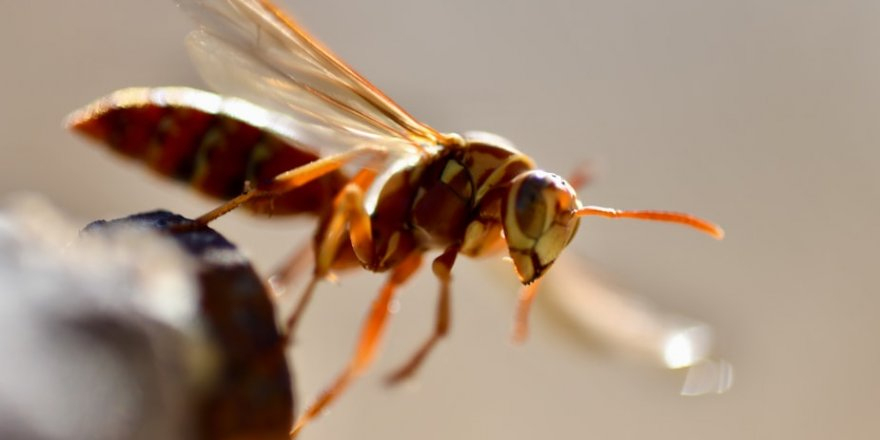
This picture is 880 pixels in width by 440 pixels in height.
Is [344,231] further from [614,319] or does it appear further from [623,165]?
[623,165]

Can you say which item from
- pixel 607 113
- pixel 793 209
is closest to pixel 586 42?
pixel 607 113

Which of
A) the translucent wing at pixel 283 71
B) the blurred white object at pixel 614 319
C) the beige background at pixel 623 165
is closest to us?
the translucent wing at pixel 283 71

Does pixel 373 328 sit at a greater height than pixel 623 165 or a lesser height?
lesser

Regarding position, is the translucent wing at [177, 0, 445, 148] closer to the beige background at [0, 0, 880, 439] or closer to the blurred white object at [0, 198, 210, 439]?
the blurred white object at [0, 198, 210, 439]

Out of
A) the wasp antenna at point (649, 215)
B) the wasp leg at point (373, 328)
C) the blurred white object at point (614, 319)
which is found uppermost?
the wasp antenna at point (649, 215)

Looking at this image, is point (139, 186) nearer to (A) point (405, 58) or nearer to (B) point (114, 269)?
(A) point (405, 58)

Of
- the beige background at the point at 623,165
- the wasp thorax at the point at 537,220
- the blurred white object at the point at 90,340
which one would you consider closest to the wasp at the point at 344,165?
the wasp thorax at the point at 537,220

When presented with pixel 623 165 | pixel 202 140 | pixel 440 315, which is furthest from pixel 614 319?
pixel 623 165

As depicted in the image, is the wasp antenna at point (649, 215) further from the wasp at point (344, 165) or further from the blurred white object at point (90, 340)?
the blurred white object at point (90, 340)
